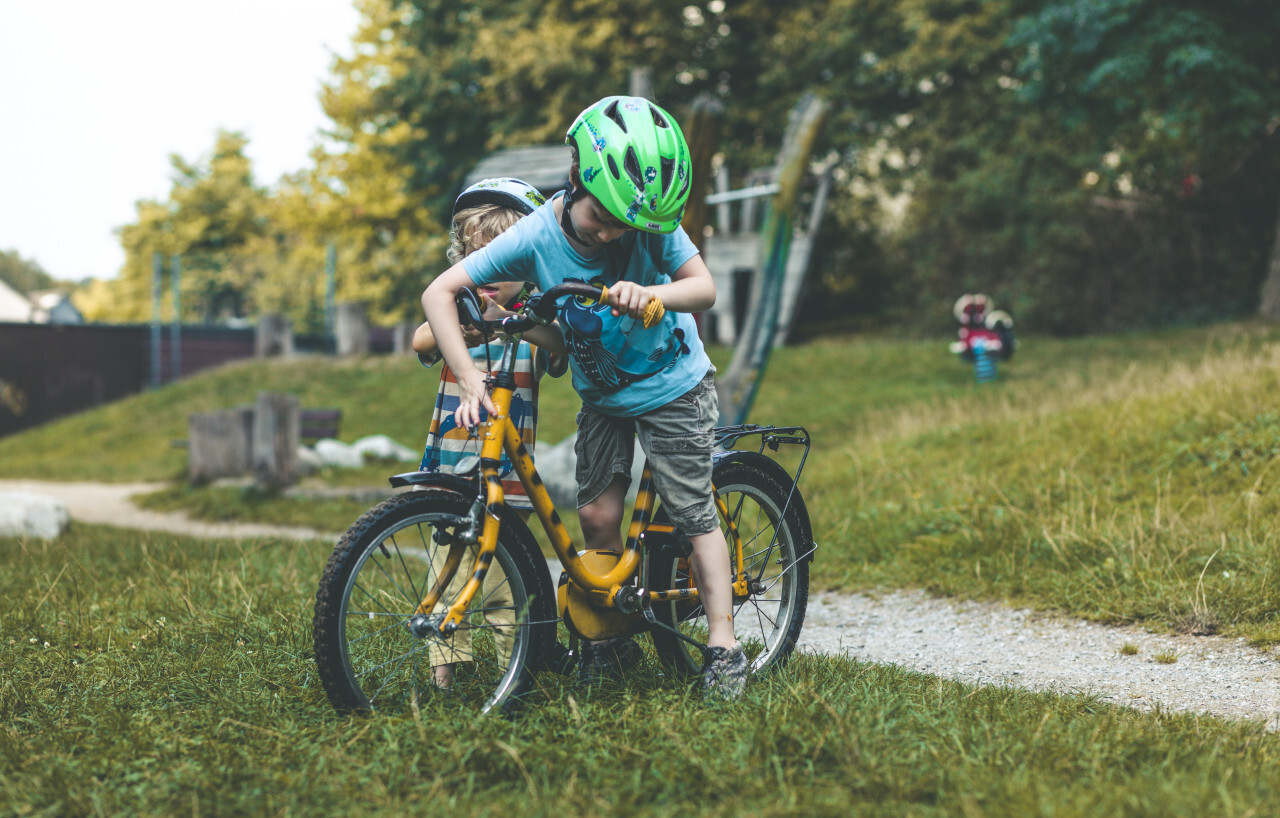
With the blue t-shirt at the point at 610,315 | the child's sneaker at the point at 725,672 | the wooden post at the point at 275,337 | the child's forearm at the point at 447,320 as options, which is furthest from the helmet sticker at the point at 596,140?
the wooden post at the point at 275,337

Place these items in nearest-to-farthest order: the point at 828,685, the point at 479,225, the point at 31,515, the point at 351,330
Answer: the point at 828,685 < the point at 479,225 < the point at 31,515 < the point at 351,330

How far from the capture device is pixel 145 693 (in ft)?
9.56

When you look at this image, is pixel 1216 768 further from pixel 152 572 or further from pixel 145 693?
pixel 152 572

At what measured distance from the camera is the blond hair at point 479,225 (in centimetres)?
328

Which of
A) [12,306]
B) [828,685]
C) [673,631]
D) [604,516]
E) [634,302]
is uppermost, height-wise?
[12,306]

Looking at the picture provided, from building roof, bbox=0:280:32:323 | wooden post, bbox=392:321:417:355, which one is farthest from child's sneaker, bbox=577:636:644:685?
Result: building roof, bbox=0:280:32:323

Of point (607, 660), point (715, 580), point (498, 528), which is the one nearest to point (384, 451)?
point (607, 660)

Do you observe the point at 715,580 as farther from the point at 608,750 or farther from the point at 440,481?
the point at 440,481

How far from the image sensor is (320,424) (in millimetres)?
11336

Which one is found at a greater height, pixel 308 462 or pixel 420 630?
pixel 420 630

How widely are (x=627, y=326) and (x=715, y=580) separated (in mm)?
805

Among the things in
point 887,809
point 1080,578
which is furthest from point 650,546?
point 1080,578

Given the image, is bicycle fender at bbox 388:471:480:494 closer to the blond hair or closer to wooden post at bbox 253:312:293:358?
the blond hair

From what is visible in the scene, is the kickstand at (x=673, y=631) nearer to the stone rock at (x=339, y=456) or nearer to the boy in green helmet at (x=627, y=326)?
the boy in green helmet at (x=627, y=326)
